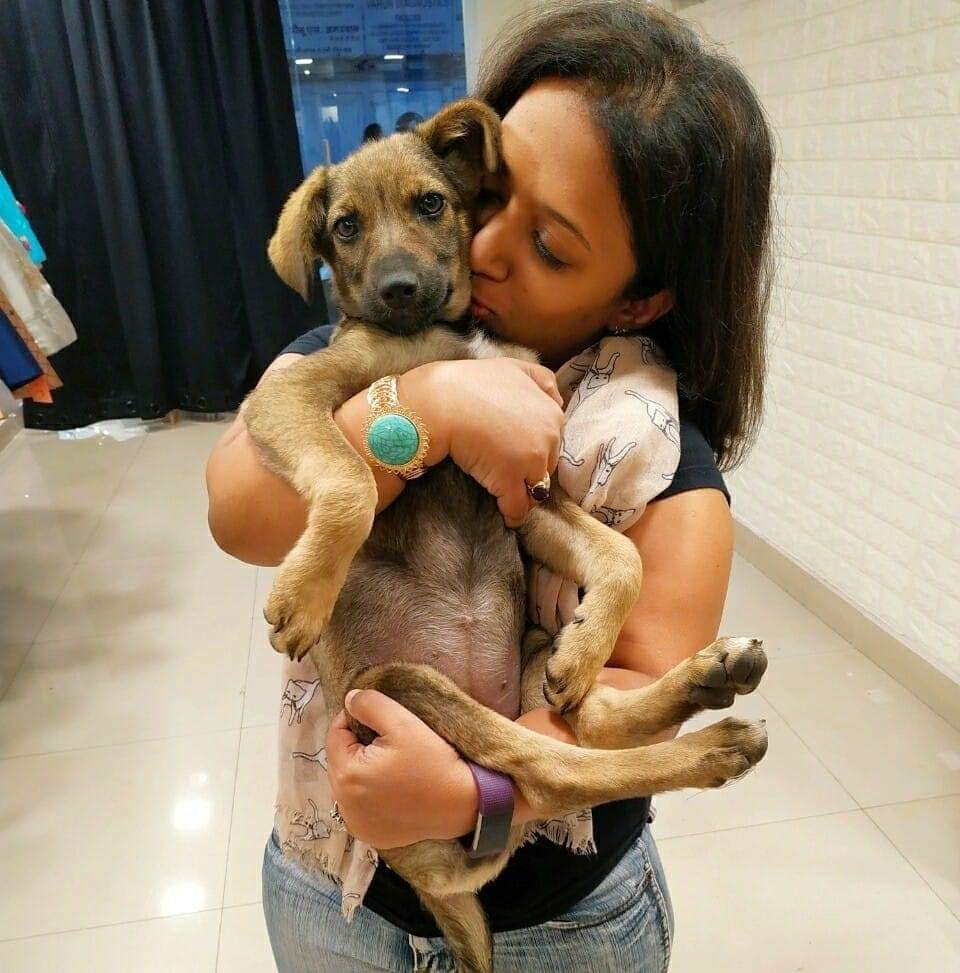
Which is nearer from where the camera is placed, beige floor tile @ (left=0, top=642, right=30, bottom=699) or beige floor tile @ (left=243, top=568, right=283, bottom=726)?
beige floor tile @ (left=243, top=568, right=283, bottom=726)

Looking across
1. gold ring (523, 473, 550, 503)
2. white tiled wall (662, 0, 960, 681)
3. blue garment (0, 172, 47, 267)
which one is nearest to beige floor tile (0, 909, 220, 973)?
gold ring (523, 473, 550, 503)

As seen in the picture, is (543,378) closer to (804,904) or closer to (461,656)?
(461,656)

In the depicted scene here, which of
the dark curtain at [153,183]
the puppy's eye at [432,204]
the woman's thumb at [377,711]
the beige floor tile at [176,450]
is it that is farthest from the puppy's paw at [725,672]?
the dark curtain at [153,183]

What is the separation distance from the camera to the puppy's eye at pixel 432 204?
4.95ft

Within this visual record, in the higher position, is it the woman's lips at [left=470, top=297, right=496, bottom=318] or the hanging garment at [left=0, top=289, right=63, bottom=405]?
the woman's lips at [left=470, top=297, right=496, bottom=318]

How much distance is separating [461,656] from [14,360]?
9.63ft

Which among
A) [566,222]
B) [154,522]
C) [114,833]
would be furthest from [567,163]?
[154,522]

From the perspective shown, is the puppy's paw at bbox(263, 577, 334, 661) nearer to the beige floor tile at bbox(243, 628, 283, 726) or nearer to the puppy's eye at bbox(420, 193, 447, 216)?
the puppy's eye at bbox(420, 193, 447, 216)

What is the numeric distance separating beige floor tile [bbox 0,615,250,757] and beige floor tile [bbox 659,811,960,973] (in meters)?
1.61

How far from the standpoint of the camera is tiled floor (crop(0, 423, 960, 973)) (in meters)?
2.13

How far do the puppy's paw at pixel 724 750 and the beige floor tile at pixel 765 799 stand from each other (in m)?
1.40

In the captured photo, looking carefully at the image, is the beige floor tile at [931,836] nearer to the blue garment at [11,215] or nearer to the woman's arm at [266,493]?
the woman's arm at [266,493]

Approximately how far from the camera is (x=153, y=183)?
5551 millimetres

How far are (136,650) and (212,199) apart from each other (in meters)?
3.48
